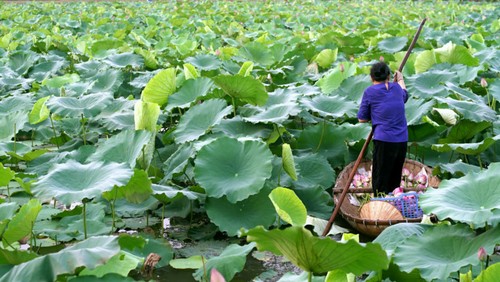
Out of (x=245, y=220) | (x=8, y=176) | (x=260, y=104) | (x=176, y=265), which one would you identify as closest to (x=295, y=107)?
(x=260, y=104)

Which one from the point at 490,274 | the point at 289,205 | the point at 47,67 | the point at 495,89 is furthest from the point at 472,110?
the point at 47,67

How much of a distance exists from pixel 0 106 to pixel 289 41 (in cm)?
341

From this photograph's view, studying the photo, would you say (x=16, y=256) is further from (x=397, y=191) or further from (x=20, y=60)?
(x=20, y=60)

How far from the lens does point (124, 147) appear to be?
306cm

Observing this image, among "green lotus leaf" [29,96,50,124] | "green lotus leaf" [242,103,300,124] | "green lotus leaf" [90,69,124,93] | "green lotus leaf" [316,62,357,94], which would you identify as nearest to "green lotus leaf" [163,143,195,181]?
"green lotus leaf" [242,103,300,124]

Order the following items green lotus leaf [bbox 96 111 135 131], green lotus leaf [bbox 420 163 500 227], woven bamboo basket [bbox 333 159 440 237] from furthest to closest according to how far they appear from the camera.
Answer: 1. green lotus leaf [bbox 96 111 135 131]
2. woven bamboo basket [bbox 333 159 440 237]
3. green lotus leaf [bbox 420 163 500 227]

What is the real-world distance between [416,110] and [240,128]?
0.95 metres

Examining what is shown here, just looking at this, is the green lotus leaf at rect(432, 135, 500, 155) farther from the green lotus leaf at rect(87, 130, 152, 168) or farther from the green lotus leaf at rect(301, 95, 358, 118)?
the green lotus leaf at rect(87, 130, 152, 168)

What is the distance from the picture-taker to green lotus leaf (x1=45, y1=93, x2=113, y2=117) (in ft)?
11.5

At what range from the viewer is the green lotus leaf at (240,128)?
3.45 meters

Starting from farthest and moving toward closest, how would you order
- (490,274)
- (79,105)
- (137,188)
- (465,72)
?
(465,72) → (79,105) → (137,188) → (490,274)

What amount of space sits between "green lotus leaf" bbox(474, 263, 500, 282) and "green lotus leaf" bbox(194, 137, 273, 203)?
1.26 m

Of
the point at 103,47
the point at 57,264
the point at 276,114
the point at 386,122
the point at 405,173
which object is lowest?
the point at 103,47

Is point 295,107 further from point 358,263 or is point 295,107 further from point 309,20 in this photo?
A: point 309,20
